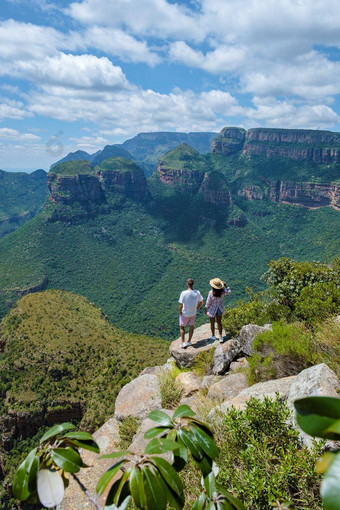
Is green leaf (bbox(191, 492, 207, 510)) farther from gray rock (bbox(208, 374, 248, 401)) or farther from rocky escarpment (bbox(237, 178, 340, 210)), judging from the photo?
rocky escarpment (bbox(237, 178, 340, 210))

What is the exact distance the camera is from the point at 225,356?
30.3 feet

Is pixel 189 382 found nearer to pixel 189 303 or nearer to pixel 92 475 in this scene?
pixel 189 303

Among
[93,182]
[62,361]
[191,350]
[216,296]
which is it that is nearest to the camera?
[216,296]

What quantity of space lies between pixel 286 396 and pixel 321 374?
2.72 feet

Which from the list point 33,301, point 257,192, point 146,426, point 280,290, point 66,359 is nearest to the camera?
point 146,426

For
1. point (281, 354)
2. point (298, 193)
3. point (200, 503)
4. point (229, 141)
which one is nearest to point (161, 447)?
point (200, 503)

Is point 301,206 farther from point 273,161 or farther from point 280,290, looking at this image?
point 280,290

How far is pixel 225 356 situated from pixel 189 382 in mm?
1435

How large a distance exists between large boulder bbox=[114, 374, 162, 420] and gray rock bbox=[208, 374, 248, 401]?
7.10 ft

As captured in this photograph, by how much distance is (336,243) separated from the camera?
9006 centimetres

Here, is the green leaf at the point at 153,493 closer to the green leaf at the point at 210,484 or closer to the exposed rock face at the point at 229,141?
the green leaf at the point at 210,484

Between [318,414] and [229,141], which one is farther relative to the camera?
[229,141]

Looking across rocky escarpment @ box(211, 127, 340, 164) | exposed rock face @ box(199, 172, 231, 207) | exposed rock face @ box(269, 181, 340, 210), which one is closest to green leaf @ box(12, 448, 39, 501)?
exposed rock face @ box(269, 181, 340, 210)

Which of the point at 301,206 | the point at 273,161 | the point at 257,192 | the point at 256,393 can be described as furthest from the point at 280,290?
the point at 273,161
